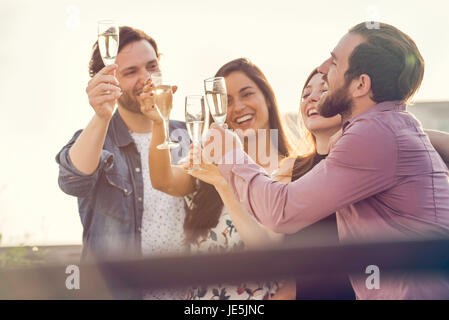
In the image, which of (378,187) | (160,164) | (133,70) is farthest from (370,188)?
(133,70)

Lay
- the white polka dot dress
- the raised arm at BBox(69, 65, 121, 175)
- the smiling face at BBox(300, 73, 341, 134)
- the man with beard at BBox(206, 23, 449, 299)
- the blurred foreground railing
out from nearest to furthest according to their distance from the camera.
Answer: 1. the blurred foreground railing
2. the man with beard at BBox(206, 23, 449, 299)
3. the raised arm at BBox(69, 65, 121, 175)
4. the smiling face at BBox(300, 73, 341, 134)
5. the white polka dot dress

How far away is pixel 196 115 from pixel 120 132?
1062 mm

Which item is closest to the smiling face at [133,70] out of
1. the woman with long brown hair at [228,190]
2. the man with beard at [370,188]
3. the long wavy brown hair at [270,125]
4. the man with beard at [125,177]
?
the man with beard at [125,177]

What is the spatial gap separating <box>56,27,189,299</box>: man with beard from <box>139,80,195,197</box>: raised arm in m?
0.13

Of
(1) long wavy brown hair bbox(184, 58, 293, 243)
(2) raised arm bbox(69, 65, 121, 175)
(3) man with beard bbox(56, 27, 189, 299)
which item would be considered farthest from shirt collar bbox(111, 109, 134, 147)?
(1) long wavy brown hair bbox(184, 58, 293, 243)

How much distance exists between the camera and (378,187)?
1.58m

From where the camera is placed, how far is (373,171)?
1562 mm

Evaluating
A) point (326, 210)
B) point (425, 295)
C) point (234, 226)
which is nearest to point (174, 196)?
point (234, 226)

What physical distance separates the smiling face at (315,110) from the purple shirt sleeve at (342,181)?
0.65 m

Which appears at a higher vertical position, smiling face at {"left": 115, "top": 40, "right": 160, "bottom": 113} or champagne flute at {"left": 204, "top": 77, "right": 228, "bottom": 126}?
smiling face at {"left": 115, "top": 40, "right": 160, "bottom": 113}

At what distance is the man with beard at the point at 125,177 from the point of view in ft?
8.34

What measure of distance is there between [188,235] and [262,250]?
132 centimetres

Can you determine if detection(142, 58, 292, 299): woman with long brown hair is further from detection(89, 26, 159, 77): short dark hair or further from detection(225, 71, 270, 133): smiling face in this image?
detection(89, 26, 159, 77): short dark hair

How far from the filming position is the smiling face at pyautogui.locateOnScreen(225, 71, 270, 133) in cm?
241
